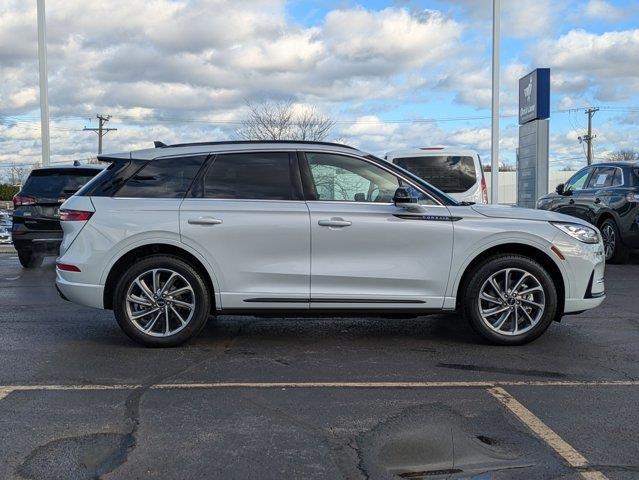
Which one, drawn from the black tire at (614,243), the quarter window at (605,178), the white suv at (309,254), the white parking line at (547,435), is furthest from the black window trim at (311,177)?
the quarter window at (605,178)

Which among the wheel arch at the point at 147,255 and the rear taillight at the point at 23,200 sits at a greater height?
the rear taillight at the point at 23,200

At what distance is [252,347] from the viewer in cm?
598

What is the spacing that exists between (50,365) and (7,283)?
5042 mm

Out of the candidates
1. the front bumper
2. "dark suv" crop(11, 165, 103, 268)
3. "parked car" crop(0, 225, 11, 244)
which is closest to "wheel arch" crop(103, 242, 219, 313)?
the front bumper

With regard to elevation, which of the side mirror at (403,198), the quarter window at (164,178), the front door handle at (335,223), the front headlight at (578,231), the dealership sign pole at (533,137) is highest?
the dealership sign pole at (533,137)

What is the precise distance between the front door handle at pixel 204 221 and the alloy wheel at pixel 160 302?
0.47 m

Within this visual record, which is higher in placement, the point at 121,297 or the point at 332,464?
the point at 121,297

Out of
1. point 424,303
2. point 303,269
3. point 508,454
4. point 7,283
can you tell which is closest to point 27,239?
point 7,283

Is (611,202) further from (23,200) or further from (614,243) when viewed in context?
(23,200)

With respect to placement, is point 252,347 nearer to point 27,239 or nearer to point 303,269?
point 303,269

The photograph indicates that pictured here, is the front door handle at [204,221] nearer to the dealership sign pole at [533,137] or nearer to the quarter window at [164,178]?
the quarter window at [164,178]

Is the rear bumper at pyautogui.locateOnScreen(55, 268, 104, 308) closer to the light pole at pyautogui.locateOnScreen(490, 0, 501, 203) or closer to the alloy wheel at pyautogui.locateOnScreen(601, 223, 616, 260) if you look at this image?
the alloy wheel at pyautogui.locateOnScreen(601, 223, 616, 260)

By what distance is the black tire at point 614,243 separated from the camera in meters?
11.3

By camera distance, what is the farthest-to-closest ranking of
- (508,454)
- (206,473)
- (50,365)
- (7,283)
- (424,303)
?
(7,283) < (424,303) < (50,365) < (508,454) < (206,473)
